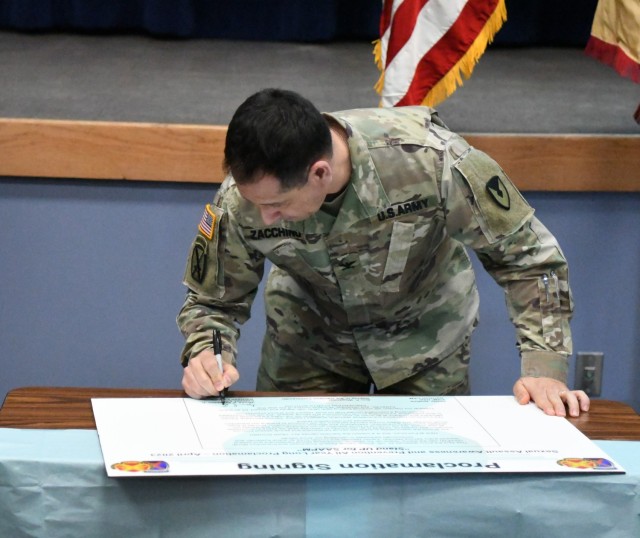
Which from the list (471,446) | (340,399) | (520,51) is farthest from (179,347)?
(520,51)

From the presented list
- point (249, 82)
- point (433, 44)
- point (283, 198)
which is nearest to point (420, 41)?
point (433, 44)

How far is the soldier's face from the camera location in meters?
1.38

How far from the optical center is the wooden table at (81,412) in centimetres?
140

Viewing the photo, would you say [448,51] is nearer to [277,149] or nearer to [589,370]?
[589,370]

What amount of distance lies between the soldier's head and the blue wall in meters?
1.11

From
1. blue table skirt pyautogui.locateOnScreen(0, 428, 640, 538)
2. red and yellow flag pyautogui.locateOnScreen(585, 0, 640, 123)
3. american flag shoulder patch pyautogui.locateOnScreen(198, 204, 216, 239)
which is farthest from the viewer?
red and yellow flag pyautogui.locateOnScreen(585, 0, 640, 123)

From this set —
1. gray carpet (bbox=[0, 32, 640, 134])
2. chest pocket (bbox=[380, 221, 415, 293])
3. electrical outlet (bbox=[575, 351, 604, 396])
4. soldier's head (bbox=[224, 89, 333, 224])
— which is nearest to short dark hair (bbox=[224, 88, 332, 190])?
soldier's head (bbox=[224, 89, 333, 224])

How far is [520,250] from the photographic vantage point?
1.58 m

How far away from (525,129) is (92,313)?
1.15 meters

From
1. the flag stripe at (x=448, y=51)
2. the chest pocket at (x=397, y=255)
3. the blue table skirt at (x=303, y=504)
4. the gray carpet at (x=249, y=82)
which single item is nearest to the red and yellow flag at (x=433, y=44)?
the flag stripe at (x=448, y=51)

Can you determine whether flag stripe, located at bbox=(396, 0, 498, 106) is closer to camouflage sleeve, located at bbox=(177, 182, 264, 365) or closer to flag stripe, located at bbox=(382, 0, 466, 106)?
flag stripe, located at bbox=(382, 0, 466, 106)

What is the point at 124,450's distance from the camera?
1.29 metres

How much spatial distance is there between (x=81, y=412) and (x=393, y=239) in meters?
0.53

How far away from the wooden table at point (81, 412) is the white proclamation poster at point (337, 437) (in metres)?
0.02
